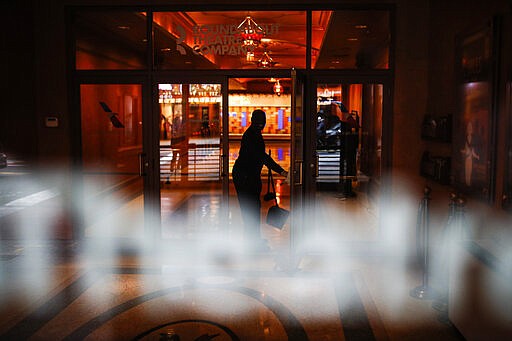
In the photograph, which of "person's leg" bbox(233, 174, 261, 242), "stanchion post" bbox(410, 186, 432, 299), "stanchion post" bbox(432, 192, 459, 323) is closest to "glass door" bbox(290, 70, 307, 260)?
"person's leg" bbox(233, 174, 261, 242)

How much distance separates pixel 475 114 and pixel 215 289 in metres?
2.61

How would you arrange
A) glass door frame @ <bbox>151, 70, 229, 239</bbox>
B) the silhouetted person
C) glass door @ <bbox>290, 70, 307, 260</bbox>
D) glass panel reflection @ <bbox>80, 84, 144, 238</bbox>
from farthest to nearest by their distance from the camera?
glass panel reflection @ <bbox>80, 84, 144, 238</bbox> → glass door frame @ <bbox>151, 70, 229, 239</bbox> → the silhouetted person → glass door @ <bbox>290, 70, 307, 260</bbox>

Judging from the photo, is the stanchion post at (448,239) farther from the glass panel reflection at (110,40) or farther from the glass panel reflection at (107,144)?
the glass panel reflection at (110,40)

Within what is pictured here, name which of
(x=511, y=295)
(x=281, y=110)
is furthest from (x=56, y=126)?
(x=281, y=110)

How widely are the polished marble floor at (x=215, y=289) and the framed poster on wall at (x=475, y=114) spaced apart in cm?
108

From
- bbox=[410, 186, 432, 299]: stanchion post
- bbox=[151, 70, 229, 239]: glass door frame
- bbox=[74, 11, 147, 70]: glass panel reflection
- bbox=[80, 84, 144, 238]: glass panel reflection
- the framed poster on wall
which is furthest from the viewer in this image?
bbox=[80, 84, 144, 238]: glass panel reflection

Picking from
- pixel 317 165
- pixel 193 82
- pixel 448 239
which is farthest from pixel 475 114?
pixel 193 82

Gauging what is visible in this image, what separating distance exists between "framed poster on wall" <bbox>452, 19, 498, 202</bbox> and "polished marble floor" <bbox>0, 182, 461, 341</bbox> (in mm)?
1077

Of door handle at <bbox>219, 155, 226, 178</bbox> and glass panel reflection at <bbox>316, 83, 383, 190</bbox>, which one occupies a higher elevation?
glass panel reflection at <bbox>316, 83, 383, 190</bbox>

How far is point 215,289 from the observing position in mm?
4418

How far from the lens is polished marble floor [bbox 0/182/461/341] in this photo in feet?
11.8

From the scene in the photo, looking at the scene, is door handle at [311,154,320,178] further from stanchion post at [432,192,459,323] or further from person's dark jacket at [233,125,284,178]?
stanchion post at [432,192,459,323]

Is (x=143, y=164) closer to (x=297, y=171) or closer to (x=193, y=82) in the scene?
(x=193, y=82)

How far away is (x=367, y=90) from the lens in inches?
226
